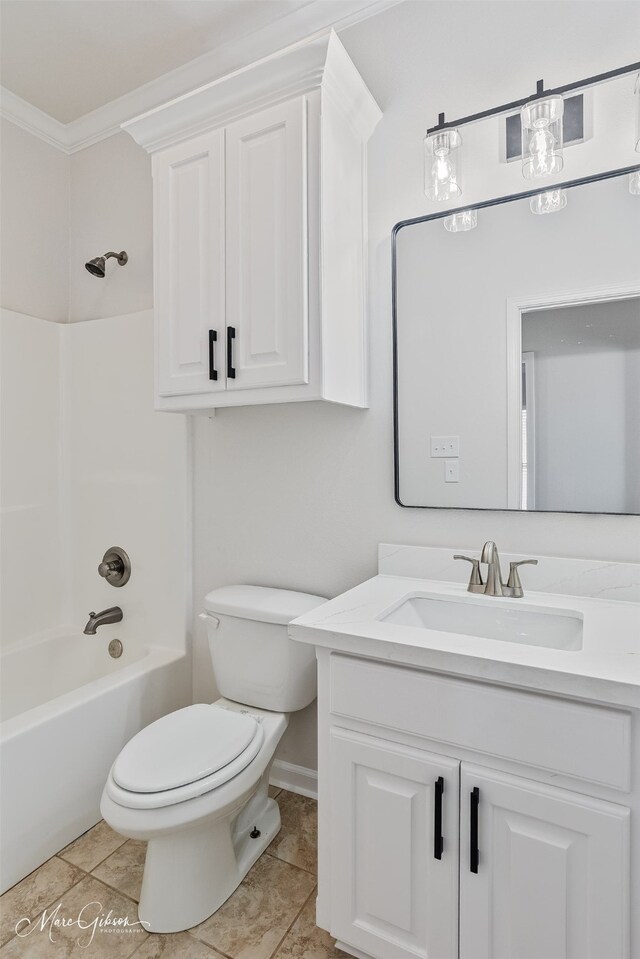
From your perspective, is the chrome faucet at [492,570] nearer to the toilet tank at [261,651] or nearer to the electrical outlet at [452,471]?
the electrical outlet at [452,471]

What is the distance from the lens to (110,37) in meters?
1.90

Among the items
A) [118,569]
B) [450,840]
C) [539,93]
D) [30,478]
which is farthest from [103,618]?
[539,93]

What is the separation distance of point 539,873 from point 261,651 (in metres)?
0.91

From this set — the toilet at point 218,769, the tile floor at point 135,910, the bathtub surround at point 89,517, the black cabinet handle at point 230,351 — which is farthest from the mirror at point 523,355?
the tile floor at point 135,910

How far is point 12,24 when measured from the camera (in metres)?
1.84

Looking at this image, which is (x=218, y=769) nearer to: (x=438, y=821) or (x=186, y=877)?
(x=186, y=877)

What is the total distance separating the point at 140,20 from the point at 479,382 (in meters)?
1.73

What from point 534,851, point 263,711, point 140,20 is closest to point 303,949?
point 263,711

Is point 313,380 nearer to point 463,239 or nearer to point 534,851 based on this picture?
point 463,239

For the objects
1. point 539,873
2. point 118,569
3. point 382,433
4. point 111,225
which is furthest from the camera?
point 111,225

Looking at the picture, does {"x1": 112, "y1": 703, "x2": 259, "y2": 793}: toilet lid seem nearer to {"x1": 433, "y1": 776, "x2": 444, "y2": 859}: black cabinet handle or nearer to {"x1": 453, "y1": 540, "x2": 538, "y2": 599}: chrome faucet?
{"x1": 433, "y1": 776, "x2": 444, "y2": 859}: black cabinet handle

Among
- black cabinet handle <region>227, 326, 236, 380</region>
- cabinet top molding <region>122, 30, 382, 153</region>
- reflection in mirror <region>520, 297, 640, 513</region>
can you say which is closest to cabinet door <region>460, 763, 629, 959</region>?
reflection in mirror <region>520, 297, 640, 513</region>

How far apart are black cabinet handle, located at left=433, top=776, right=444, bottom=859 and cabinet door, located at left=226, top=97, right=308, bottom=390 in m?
1.00

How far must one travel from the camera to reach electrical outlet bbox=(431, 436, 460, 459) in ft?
5.10
